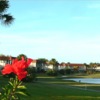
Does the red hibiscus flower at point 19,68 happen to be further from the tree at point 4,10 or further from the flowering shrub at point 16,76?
the tree at point 4,10

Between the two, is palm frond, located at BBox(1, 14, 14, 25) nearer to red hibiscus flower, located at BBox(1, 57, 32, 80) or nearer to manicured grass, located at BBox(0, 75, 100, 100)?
manicured grass, located at BBox(0, 75, 100, 100)

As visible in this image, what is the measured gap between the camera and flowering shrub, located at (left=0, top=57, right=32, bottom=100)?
3289 mm

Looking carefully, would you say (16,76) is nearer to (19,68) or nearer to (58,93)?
(19,68)

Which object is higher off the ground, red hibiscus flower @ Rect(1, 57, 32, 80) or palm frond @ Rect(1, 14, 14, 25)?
palm frond @ Rect(1, 14, 14, 25)

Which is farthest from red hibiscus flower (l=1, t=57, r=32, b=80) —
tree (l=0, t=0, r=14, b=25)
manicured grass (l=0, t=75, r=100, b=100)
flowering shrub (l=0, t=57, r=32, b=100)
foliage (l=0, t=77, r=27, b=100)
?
tree (l=0, t=0, r=14, b=25)

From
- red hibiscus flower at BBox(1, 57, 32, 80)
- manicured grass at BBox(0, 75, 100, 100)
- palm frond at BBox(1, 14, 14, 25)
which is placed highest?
palm frond at BBox(1, 14, 14, 25)

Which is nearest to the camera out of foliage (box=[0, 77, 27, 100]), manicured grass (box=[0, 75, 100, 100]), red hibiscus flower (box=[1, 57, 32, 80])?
red hibiscus flower (box=[1, 57, 32, 80])

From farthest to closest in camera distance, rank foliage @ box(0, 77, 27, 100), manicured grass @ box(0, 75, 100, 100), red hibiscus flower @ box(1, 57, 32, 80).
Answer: manicured grass @ box(0, 75, 100, 100)
foliage @ box(0, 77, 27, 100)
red hibiscus flower @ box(1, 57, 32, 80)

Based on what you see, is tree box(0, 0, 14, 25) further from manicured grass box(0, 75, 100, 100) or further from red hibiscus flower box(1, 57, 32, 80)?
red hibiscus flower box(1, 57, 32, 80)

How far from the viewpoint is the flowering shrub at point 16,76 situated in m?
3.29

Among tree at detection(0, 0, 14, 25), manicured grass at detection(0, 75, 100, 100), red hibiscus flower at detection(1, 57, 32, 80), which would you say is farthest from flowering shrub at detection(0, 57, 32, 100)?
tree at detection(0, 0, 14, 25)

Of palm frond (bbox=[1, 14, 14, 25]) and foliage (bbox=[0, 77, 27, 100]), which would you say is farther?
palm frond (bbox=[1, 14, 14, 25])

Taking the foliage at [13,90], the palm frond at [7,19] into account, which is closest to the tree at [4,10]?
the palm frond at [7,19]

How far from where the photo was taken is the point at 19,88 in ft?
11.5
